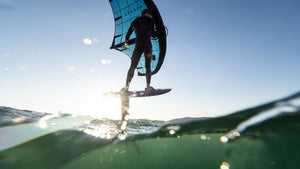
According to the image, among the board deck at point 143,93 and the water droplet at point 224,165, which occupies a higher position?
the board deck at point 143,93

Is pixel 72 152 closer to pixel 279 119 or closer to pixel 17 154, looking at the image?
pixel 17 154

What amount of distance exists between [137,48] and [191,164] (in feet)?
9.75

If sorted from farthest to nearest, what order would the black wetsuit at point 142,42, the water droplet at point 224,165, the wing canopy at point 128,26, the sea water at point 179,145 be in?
the wing canopy at point 128,26, the black wetsuit at point 142,42, the water droplet at point 224,165, the sea water at point 179,145

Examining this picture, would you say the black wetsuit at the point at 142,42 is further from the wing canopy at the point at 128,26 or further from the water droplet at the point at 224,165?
the water droplet at the point at 224,165

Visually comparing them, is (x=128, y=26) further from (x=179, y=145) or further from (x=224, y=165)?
(x=224, y=165)

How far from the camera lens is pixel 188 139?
10.2 feet

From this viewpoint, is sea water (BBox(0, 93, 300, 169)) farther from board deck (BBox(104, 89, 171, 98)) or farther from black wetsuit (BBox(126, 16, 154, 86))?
black wetsuit (BBox(126, 16, 154, 86))

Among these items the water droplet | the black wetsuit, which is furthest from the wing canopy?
the water droplet

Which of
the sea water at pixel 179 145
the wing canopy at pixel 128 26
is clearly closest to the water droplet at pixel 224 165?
the sea water at pixel 179 145

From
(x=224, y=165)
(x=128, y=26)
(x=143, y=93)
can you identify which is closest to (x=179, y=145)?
(x=224, y=165)

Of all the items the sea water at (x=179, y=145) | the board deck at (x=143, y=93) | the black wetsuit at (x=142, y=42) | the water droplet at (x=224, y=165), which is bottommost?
the water droplet at (x=224, y=165)

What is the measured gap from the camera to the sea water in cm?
242

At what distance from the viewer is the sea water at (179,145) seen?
242 centimetres

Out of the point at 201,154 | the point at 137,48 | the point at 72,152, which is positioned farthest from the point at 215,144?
the point at 137,48
